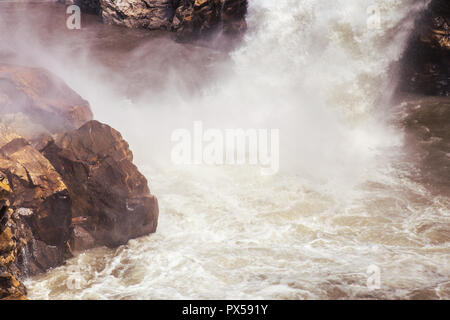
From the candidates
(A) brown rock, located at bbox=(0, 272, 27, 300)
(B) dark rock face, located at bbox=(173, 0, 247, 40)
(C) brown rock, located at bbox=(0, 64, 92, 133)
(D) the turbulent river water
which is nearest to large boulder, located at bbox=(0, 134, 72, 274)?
(D) the turbulent river water

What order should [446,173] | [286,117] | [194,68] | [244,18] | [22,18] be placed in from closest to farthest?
[446,173] < [286,117] < [194,68] < [244,18] < [22,18]

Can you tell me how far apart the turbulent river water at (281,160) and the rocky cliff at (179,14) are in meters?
0.52

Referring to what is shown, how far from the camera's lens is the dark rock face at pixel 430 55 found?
12.8m

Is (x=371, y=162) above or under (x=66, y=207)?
above

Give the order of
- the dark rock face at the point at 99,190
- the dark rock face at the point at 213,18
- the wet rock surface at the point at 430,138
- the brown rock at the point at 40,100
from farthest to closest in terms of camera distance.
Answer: the dark rock face at the point at 213,18 → the wet rock surface at the point at 430,138 → the brown rock at the point at 40,100 → the dark rock face at the point at 99,190

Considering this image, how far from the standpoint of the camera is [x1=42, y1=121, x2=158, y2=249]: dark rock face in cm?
720

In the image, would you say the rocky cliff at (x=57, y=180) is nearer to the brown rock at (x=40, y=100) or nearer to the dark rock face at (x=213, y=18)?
the brown rock at (x=40, y=100)

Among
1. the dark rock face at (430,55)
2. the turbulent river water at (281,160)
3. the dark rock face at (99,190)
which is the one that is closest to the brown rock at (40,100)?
the dark rock face at (99,190)

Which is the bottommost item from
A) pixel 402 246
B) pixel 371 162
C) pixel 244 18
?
pixel 402 246

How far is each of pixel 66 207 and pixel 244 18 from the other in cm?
988
